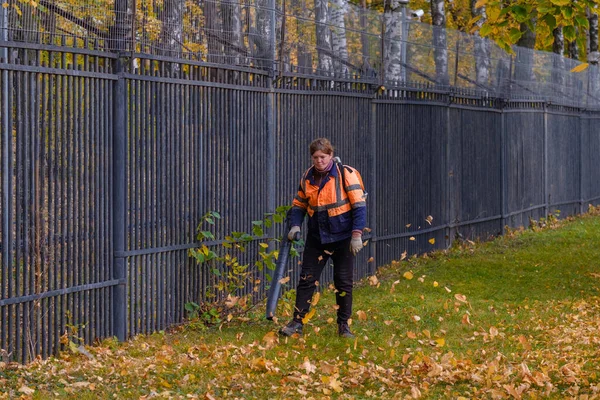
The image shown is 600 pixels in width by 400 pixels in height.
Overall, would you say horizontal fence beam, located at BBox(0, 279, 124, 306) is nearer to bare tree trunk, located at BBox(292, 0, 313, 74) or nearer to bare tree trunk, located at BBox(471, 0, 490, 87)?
bare tree trunk, located at BBox(292, 0, 313, 74)

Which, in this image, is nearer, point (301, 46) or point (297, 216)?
point (297, 216)

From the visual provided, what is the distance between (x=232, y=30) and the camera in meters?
11.0

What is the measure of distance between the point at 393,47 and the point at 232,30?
14.6 ft

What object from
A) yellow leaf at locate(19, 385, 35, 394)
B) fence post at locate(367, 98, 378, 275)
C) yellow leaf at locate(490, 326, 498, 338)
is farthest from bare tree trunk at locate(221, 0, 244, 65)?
yellow leaf at locate(19, 385, 35, 394)

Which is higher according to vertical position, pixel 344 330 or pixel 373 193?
pixel 373 193

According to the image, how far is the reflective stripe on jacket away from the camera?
955cm

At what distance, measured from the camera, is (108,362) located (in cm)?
833

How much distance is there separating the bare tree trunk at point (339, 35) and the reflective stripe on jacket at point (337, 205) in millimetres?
3696

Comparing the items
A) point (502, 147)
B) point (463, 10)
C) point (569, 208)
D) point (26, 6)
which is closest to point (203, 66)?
point (26, 6)

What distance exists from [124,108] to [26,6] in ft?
4.28

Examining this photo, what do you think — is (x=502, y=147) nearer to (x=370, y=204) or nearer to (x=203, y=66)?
(x=370, y=204)

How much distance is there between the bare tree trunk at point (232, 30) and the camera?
10859mm

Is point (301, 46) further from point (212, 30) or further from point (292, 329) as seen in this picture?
point (292, 329)

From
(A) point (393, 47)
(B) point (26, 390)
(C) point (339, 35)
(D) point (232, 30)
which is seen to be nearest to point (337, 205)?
(D) point (232, 30)
